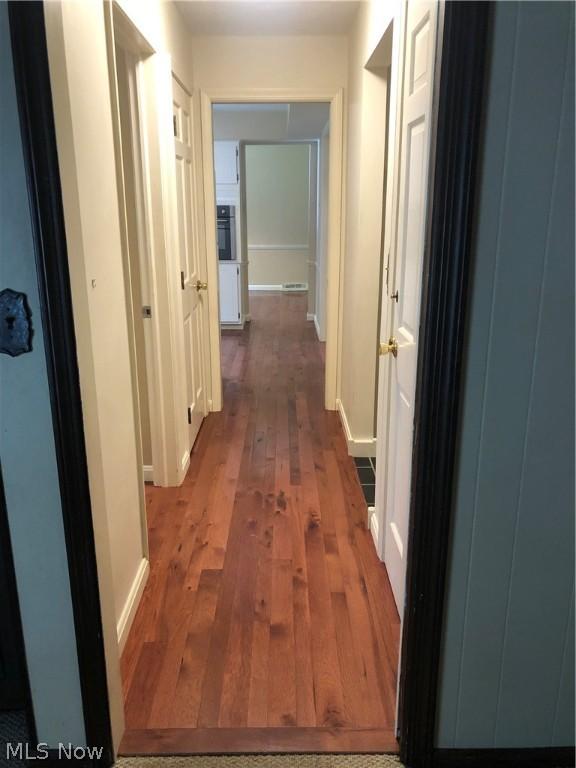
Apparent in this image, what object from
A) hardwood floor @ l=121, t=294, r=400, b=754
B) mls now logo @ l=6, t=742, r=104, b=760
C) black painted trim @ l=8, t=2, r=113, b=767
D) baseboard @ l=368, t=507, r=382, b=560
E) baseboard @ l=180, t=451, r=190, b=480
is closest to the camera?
black painted trim @ l=8, t=2, r=113, b=767

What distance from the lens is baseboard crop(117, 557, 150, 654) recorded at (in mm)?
2008

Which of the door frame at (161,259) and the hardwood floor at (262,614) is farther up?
the door frame at (161,259)

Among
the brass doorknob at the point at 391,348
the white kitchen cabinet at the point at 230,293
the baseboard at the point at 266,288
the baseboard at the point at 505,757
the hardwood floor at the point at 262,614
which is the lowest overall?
the hardwood floor at the point at 262,614

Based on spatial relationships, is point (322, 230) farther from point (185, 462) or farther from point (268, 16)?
point (185, 462)

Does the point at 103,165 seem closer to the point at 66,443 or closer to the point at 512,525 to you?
the point at 66,443

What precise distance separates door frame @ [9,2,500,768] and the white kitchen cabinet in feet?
19.6

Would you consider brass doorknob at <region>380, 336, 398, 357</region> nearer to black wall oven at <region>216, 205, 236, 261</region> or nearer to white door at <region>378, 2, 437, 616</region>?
white door at <region>378, 2, 437, 616</region>

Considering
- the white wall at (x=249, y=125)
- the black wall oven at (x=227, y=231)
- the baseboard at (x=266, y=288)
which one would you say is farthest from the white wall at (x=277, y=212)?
the white wall at (x=249, y=125)

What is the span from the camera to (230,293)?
7.26m

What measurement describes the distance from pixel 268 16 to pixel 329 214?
117cm

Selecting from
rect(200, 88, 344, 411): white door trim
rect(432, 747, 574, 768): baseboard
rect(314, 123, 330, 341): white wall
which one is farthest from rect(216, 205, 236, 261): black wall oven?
rect(432, 747, 574, 768): baseboard

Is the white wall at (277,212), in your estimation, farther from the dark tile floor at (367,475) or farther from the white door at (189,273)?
the dark tile floor at (367,475)

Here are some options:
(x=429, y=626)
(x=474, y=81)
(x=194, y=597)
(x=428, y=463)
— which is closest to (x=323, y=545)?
(x=194, y=597)

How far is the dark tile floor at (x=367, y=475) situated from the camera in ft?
10.1
